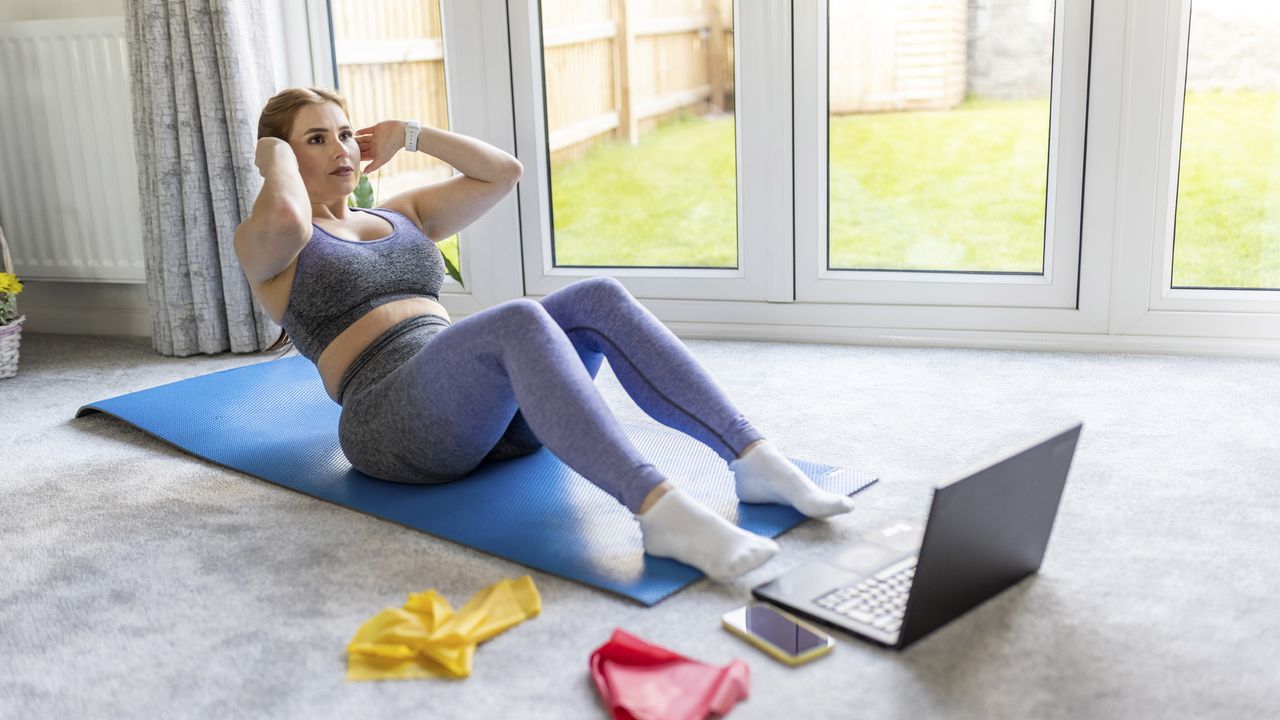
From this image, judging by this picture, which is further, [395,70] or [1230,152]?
[395,70]

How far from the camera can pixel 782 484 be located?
1792mm

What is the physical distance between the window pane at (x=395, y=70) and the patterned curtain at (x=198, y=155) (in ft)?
0.89

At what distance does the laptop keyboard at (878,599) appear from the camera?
1.49 m

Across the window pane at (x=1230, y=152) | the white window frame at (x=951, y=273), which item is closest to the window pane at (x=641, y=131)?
the white window frame at (x=951, y=273)

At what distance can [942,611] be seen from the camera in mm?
1471

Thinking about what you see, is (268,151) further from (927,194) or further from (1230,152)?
(1230,152)

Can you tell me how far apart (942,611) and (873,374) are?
1.29 m

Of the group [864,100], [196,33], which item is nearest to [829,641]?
[864,100]

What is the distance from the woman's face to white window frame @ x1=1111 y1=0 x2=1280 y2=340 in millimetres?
1723

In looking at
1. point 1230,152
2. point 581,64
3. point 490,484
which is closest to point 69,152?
point 581,64

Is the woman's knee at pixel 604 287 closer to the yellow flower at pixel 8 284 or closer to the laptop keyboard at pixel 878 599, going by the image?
the laptop keyboard at pixel 878 599

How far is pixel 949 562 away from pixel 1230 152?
1.73m

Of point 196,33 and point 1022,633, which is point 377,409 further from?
point 196,33

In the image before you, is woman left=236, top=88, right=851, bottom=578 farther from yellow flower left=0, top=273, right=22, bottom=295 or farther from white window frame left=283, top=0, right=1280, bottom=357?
yellow flower left=0, top=273, right=22, bottom=295
